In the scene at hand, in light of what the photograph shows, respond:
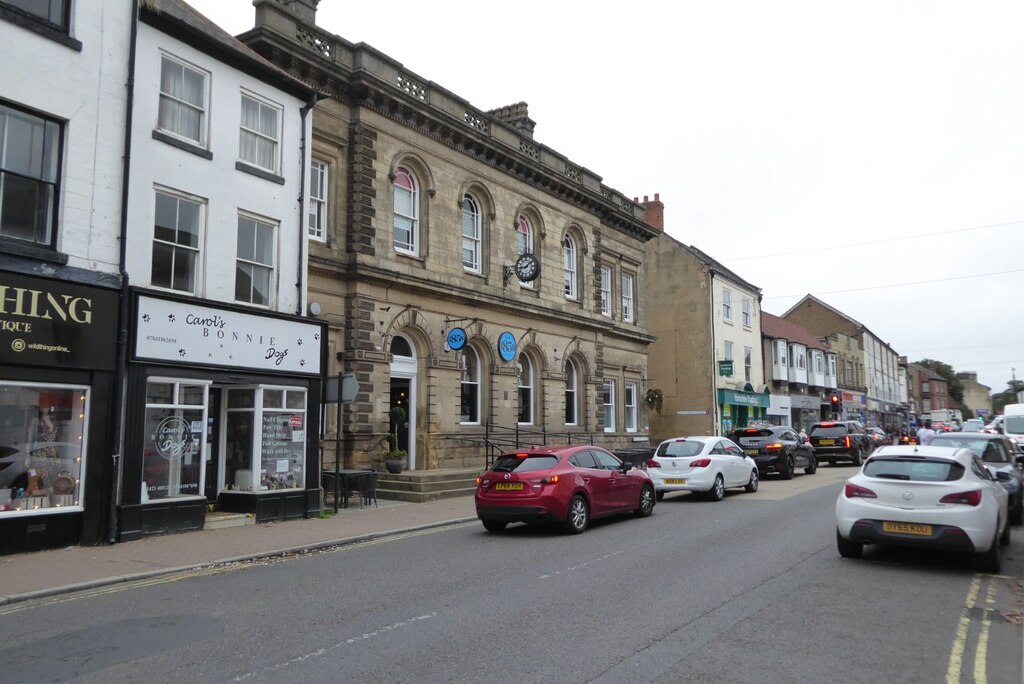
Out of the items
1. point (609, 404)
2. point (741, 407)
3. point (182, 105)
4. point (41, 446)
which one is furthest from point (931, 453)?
point (741, 407)

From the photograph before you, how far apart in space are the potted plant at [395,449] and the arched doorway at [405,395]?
26 centimetres

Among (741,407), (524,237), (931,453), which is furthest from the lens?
(741,407)

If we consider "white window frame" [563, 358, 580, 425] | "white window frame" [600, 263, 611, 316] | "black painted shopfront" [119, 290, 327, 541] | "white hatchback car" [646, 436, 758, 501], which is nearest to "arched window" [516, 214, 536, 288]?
"white window frame" [563, 358, 580, 425]

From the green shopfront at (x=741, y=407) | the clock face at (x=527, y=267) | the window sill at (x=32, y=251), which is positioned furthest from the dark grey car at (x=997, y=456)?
the green shopfront at (x=741, y=407)

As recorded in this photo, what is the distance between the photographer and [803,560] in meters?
9.98

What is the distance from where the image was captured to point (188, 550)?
11180mm

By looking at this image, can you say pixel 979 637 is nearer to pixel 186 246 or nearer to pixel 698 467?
pixel 698 467

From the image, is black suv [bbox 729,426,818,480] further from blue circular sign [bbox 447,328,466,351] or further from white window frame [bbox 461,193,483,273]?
white window frame [bbox 461,193,483,273]

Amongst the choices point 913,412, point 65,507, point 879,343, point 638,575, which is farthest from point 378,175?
point 913,412

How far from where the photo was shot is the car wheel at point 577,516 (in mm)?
12547

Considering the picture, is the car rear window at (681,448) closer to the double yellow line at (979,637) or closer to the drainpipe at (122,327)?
the double yellow line at (979,637)

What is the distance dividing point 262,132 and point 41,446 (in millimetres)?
7457

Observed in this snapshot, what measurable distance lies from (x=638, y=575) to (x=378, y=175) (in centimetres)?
1411

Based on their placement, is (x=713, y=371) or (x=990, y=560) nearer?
(x=990, y=560)
